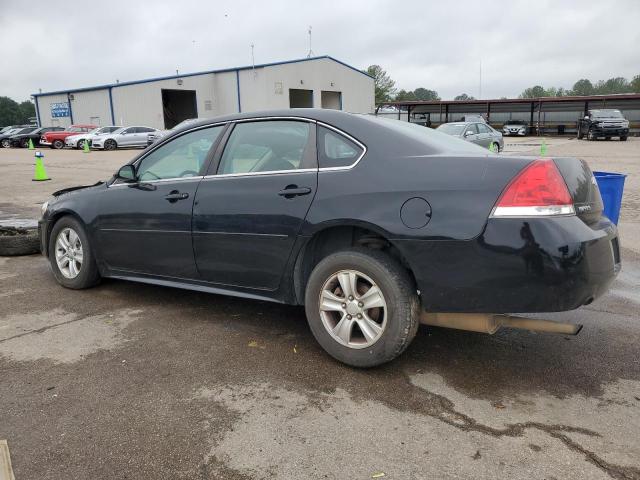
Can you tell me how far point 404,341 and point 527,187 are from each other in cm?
112

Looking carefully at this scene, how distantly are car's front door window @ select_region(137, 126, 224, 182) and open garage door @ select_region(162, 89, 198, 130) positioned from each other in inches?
1757

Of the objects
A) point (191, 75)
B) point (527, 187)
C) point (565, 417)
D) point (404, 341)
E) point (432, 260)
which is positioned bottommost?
point (565, 417)

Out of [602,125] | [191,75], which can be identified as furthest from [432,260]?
[191,75]

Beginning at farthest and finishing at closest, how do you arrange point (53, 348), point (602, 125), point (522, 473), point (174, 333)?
point (602, 125)
point (174, 333)
point (53, 348)
point (522, 473)

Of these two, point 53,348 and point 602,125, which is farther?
point 602,125

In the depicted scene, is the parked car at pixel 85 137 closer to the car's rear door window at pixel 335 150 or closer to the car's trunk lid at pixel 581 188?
the car's rear door window at pixel 335 150

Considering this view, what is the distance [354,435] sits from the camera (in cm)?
272

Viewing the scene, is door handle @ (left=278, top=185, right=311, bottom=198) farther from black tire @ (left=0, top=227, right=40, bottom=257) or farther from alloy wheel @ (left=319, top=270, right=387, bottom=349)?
black tire @ (left=0, top=227, right=40, bottom=257)

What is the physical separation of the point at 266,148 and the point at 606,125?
35.1 metres

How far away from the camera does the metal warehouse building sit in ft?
136

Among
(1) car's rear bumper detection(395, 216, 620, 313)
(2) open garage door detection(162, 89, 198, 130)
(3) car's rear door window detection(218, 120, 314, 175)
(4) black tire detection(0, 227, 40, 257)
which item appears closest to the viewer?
(1) car's rear bumper detection(395, 216, 620, 313)

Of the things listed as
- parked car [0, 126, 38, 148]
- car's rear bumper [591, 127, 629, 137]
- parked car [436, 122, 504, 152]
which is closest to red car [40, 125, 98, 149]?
parked car [0, 126, 38, 148]

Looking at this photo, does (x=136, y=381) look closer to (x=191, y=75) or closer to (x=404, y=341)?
(x=404, y=341)

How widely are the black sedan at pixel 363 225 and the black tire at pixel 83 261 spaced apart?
54cm
